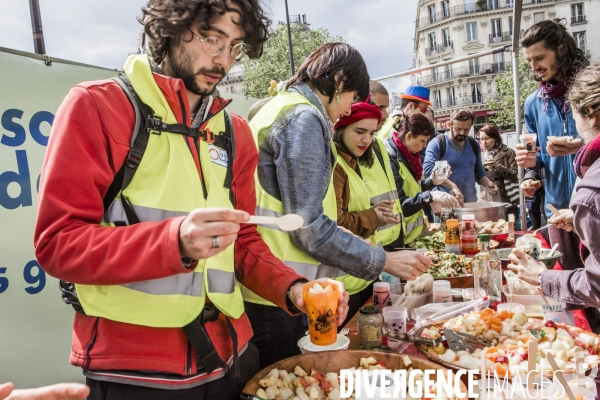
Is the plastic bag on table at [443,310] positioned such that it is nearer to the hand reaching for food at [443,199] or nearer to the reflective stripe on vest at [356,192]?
the reflective stripe on vest at [356,192]

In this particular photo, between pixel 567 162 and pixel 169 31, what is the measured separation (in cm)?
338

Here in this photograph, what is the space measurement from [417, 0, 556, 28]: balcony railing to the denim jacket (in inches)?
2192

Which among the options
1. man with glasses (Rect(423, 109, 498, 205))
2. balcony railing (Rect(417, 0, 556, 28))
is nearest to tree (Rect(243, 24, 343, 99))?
man with glasses (Rect(423, 109, 498, 205))

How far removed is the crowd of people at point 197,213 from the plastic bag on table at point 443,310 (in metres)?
0.21

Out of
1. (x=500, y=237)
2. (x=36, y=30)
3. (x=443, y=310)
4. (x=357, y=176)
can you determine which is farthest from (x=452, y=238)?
(x=36, y=30)

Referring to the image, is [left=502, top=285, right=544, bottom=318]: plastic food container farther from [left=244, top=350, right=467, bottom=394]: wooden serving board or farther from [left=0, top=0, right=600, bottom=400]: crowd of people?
[left=244, top=350, right=467, bottom=394]: wooden serving board

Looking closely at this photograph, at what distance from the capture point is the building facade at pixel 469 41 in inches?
1924

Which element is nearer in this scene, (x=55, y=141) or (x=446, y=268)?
(x=55, y=141)

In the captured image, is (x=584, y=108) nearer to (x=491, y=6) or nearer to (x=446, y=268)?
(x=446, y=268)

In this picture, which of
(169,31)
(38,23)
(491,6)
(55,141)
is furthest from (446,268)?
(491,6)

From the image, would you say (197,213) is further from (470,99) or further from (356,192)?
(470,99)

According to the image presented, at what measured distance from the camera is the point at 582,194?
1.62 metres

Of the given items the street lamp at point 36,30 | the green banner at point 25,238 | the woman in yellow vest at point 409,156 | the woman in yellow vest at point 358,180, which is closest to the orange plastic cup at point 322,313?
the woman in yellow vest at point 358,180

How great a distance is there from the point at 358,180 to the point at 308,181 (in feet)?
4.26
